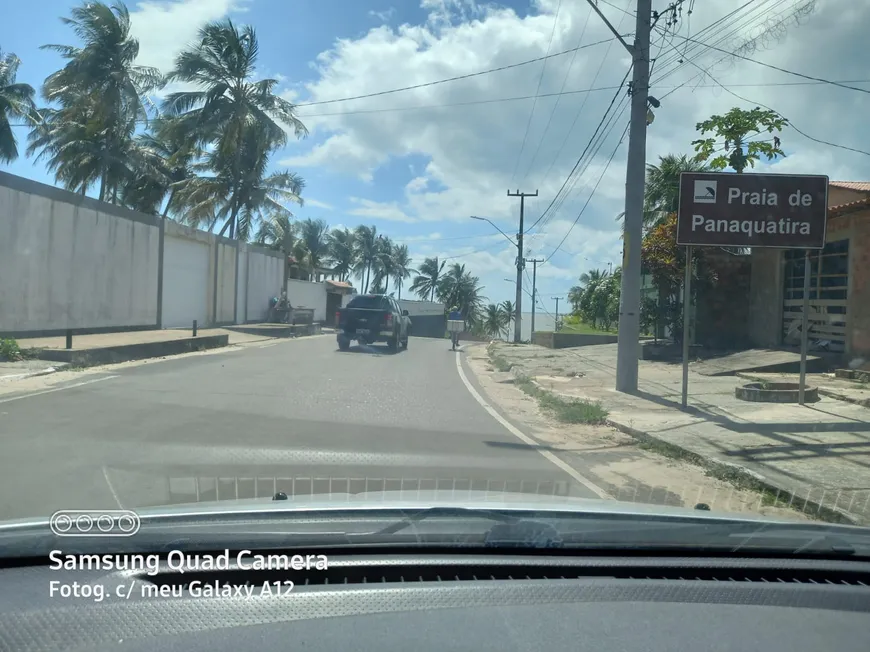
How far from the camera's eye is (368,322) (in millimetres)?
24844

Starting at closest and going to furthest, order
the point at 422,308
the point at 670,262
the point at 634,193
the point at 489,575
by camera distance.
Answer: the point at 489,575 → the point at 634,193 → the point at 670,262 → the point at 422,308

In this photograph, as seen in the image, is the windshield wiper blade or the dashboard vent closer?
the dashboard vent

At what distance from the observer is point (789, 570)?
3367mm

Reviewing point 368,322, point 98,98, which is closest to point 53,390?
point 368,322

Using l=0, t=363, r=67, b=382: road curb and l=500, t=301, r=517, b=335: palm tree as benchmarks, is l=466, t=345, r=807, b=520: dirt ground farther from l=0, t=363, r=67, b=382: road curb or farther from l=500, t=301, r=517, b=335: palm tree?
l=500, t=301, r=517, b=335: palm tree

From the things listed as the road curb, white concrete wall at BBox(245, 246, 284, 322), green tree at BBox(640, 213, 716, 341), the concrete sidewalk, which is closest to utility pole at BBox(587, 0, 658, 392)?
the concrete sidewalk

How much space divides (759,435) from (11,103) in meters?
38.0

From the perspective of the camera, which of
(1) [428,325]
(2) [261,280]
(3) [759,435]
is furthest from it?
(1) [428,325]

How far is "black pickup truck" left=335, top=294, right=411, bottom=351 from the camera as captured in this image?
2481 centimetres

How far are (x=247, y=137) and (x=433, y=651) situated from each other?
36332mm

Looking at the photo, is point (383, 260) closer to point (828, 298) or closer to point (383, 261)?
point (383, 261)

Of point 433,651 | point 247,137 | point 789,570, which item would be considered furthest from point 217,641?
point 247,137

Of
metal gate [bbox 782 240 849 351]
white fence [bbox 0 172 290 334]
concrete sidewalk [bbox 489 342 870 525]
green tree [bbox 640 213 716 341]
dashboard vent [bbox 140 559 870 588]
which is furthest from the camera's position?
green tree [bbox 640 213 716 341]

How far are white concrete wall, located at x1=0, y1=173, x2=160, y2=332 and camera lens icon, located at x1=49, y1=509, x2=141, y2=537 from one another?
1801 cm
